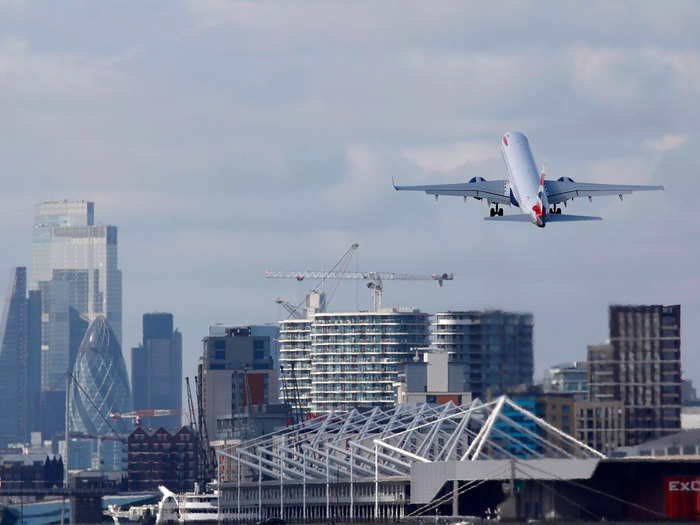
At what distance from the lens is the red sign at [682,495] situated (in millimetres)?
180750

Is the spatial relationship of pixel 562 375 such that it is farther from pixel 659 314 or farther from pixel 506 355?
pixel 659 314

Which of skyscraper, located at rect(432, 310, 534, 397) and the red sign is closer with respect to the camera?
skyscraper, located at rect(432, 310, 534, 397)

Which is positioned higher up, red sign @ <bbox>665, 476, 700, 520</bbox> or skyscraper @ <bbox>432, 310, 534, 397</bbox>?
skyscraper @ <bbox>432, 310, 534, 397</bbox>

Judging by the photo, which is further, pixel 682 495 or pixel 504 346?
pixel 682 495

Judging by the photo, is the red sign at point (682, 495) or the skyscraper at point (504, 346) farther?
the red sign at point (682, 495)

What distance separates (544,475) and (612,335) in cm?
1614

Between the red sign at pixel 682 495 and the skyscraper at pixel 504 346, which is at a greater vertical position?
the skyscraper at pixel 504 346

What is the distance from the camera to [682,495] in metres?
183

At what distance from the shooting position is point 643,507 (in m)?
184

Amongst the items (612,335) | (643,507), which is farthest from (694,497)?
(612,335)

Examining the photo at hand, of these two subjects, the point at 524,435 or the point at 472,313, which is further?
the point at 524,435

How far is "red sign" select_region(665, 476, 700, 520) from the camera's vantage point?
180750 millimetres

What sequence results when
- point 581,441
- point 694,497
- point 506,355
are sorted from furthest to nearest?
point 581,441 < point 694,497 < point 506,355

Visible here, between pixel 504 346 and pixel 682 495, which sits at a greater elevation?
pixel 504 346
